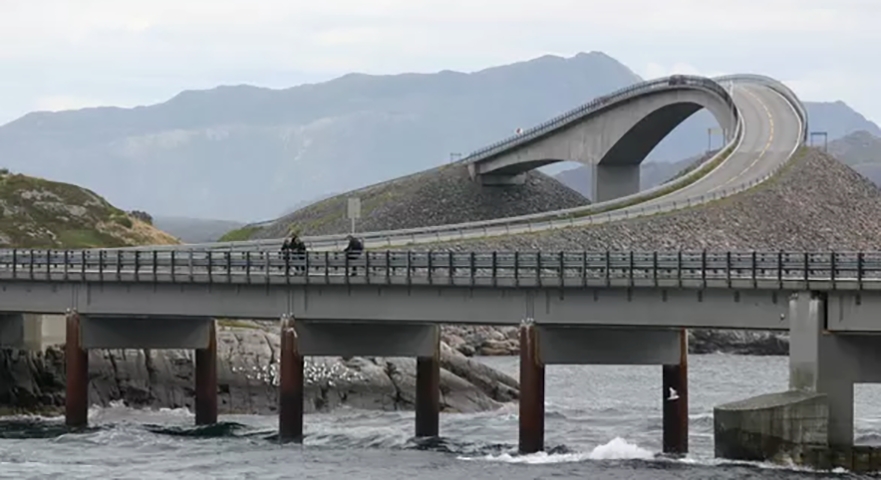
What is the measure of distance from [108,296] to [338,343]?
10.2 m

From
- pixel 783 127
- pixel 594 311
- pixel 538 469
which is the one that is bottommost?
pixel 538 469

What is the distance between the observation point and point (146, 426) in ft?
266

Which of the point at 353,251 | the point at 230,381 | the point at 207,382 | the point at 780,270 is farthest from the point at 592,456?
the point at 230,381

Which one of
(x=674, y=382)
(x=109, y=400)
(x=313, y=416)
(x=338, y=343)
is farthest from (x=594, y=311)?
(x=109, y=400)

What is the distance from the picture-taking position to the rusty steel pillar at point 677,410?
73250mm

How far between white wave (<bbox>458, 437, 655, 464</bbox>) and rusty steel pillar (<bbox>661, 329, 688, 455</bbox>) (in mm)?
967

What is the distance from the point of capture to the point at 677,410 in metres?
73.4

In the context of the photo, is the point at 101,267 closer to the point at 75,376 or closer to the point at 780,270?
the point at 75,376

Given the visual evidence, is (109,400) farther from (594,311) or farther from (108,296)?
(594,311)

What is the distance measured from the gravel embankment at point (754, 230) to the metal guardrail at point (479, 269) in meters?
49.7

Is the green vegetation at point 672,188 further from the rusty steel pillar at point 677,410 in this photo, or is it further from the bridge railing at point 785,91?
the rusty steel pillar at point 677,410

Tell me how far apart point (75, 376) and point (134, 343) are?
3182 mm

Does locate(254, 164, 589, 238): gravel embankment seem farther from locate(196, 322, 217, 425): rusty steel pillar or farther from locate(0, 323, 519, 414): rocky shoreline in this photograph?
locate(196, 322, 217, 425): rusty steel pillar

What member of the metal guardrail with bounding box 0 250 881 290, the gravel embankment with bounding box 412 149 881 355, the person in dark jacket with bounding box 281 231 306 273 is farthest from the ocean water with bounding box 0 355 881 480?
the gravel embankment with bounding box 412 149 881 355
